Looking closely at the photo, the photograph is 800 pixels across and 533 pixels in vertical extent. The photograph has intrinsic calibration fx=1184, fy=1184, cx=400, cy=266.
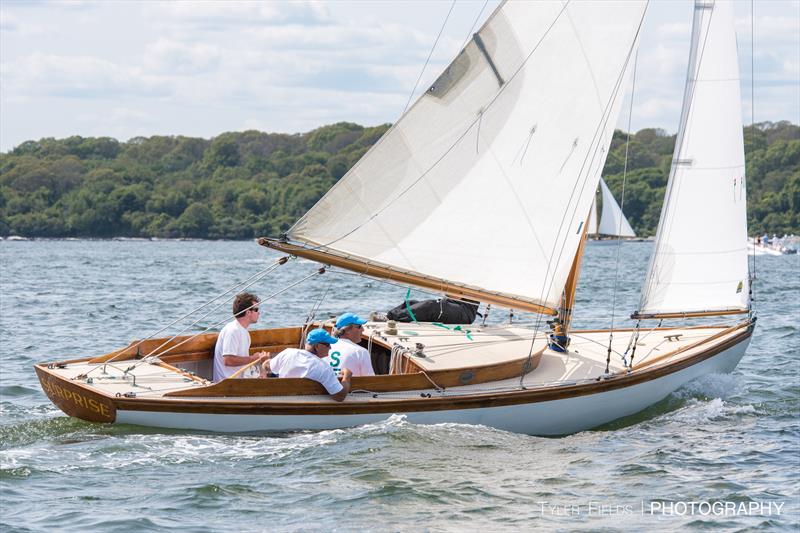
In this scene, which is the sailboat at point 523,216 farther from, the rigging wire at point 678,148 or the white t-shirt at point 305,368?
the white t-shirt at point 305,368

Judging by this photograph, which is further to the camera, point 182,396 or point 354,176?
point 354,176

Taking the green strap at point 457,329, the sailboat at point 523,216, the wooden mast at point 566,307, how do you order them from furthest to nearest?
the green strap at point 457,329
the wooden mast at point 566,307
the sailboat at point 523,216

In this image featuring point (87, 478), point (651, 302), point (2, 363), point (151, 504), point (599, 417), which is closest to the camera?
point (151, 504)

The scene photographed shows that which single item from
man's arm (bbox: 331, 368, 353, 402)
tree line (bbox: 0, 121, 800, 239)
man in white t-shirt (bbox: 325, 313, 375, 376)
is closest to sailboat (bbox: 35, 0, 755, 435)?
man in white t-shirt (bbox: 325, 313, 375, 376)

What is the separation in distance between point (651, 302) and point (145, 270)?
127ft

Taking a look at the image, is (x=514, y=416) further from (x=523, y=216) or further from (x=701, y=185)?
(x=701, y=185)

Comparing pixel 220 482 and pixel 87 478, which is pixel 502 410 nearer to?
pixel 220 482

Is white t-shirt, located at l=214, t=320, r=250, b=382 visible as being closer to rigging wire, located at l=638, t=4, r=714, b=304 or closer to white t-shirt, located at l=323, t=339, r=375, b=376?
white t-shirt, located at l=323, t=339, r=375, b=376

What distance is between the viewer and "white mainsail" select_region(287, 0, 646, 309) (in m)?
13.2

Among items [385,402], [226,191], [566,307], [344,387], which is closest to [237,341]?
[344,387]

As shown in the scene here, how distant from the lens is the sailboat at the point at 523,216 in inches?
505

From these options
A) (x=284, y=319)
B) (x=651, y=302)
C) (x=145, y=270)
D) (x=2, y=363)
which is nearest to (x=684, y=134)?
(x=651, y=302)

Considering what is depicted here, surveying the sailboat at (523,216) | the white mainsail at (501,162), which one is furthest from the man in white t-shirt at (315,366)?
the white mainsail at (501,162)

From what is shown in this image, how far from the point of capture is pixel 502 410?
12.2 metres
